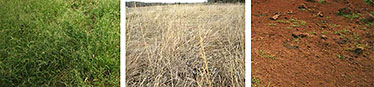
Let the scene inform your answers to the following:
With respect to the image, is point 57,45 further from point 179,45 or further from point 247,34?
point 247,34

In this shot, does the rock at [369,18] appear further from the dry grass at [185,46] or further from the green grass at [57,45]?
the green grass at [57,45]

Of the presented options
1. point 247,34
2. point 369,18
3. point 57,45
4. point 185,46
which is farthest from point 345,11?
point 57,45

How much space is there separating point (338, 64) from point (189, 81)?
141 cm

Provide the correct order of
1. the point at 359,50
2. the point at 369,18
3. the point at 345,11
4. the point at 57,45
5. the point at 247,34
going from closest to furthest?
the point at 247,34 → the point at 57,45 → the point at 359,50 → the point at 369,18 → the point at 345,11

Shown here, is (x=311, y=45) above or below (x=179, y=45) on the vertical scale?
below

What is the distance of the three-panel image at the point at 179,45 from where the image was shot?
1.44m

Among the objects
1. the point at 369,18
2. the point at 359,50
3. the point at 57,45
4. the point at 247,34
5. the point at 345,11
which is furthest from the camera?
the point at 345,11

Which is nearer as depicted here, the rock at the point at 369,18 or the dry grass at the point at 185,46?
the dry grass at the point at 185,46

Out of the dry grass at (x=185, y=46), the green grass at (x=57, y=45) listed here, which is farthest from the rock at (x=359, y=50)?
the green grass at (x=57, y=45)

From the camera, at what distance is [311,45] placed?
229cm

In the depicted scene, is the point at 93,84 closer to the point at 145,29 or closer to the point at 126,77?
the point at 126,77

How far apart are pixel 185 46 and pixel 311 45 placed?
1422 millimetres

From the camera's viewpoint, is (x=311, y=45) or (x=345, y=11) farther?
(x=345, y=11)

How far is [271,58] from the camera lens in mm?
2121
